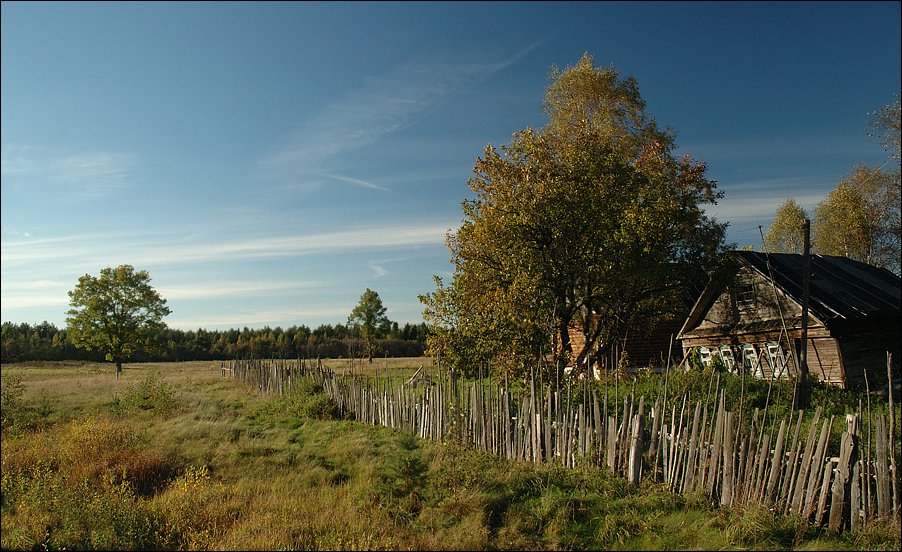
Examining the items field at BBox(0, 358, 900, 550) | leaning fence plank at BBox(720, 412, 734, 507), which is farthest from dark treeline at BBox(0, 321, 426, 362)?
leaning fence plank at BBox(720, 412, 734, 507)

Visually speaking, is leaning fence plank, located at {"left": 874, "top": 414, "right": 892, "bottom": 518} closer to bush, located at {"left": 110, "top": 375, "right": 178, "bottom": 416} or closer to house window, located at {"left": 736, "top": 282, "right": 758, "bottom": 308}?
house window, located at {"left": 736, "top": 282, "right": 758, "bottom": 308}

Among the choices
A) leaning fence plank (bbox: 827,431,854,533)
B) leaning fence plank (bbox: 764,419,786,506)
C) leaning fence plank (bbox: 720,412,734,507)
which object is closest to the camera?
leaning fence plank (bbox: 827,431,854,533)

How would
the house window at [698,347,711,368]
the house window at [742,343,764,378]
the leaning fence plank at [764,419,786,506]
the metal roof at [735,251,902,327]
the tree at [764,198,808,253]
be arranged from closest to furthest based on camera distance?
the leaning fence plank at [764,419,786,506]
the metal roof at [735,251,902,327]
the house window at [742,343,764,378]
the house window at [698,347,711,368]
the tree at [764,198,808,253]

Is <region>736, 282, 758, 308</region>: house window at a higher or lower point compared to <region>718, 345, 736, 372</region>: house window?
higher

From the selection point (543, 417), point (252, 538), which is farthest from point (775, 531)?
point (252, 538)

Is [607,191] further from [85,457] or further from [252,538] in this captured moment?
[85,457]

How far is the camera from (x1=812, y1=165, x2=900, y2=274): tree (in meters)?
29.4

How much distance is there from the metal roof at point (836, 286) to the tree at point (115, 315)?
3866 cm

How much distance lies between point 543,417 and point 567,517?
3532 millimetres

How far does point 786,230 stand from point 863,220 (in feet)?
16.0

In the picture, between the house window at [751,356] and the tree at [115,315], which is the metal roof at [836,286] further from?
the tree at [115,315]

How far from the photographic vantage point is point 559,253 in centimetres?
1603

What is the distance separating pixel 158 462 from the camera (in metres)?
11.3

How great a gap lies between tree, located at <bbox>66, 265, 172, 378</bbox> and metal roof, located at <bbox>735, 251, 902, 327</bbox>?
3866 centimetres
